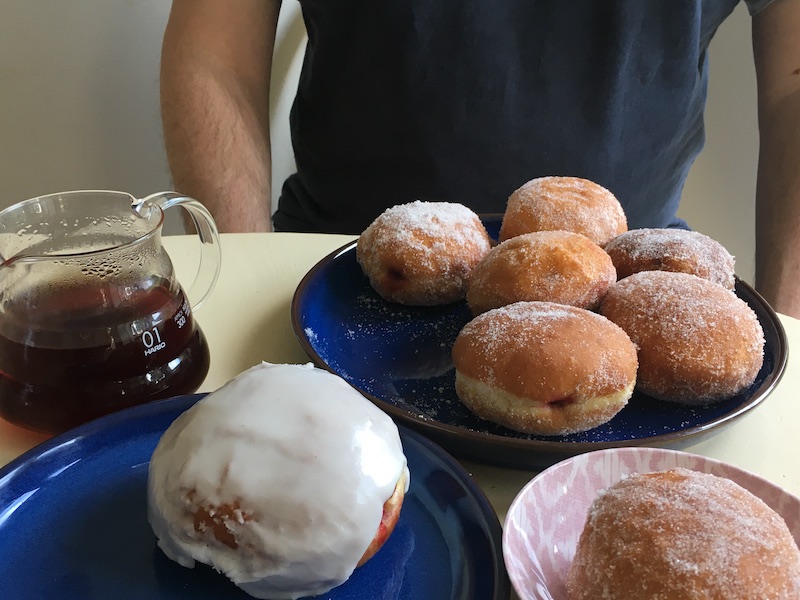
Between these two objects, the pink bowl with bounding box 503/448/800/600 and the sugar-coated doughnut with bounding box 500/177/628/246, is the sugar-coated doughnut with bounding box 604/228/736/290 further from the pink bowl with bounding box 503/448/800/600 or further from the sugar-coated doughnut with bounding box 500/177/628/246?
the pink bowl with bounding box 503/448/800/600

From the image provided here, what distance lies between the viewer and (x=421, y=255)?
87cm

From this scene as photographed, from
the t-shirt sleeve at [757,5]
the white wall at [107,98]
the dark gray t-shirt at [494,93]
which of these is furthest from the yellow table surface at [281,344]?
the white wall at [107,98]

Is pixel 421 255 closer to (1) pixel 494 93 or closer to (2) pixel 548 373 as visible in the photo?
(2) pixel 548 373

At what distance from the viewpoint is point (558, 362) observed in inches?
25.1

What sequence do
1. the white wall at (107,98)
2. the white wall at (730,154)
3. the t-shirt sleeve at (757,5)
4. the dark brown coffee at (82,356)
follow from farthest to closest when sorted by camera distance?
the white wall at (730,154) < the white wall at (107,98) < the t-shirt sleeve at (757,5) < the dark brown coffee at (82,356)

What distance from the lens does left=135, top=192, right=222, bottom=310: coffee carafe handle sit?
0.68m

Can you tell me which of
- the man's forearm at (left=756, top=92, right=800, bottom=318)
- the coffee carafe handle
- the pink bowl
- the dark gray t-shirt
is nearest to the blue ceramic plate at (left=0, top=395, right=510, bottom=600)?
the pink bowl

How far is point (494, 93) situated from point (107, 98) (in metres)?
1.04

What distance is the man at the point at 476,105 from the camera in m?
1.25

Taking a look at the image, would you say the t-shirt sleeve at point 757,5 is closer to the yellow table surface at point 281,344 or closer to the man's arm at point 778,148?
the man's arm at point 778,148

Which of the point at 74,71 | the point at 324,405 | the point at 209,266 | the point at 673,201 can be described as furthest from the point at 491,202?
the point at 74,71

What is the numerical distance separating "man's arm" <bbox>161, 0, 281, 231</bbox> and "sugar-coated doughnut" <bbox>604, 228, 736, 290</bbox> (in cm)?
77

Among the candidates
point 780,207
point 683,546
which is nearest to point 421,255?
point 683,546

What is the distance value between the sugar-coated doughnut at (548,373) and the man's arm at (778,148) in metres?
0.76
